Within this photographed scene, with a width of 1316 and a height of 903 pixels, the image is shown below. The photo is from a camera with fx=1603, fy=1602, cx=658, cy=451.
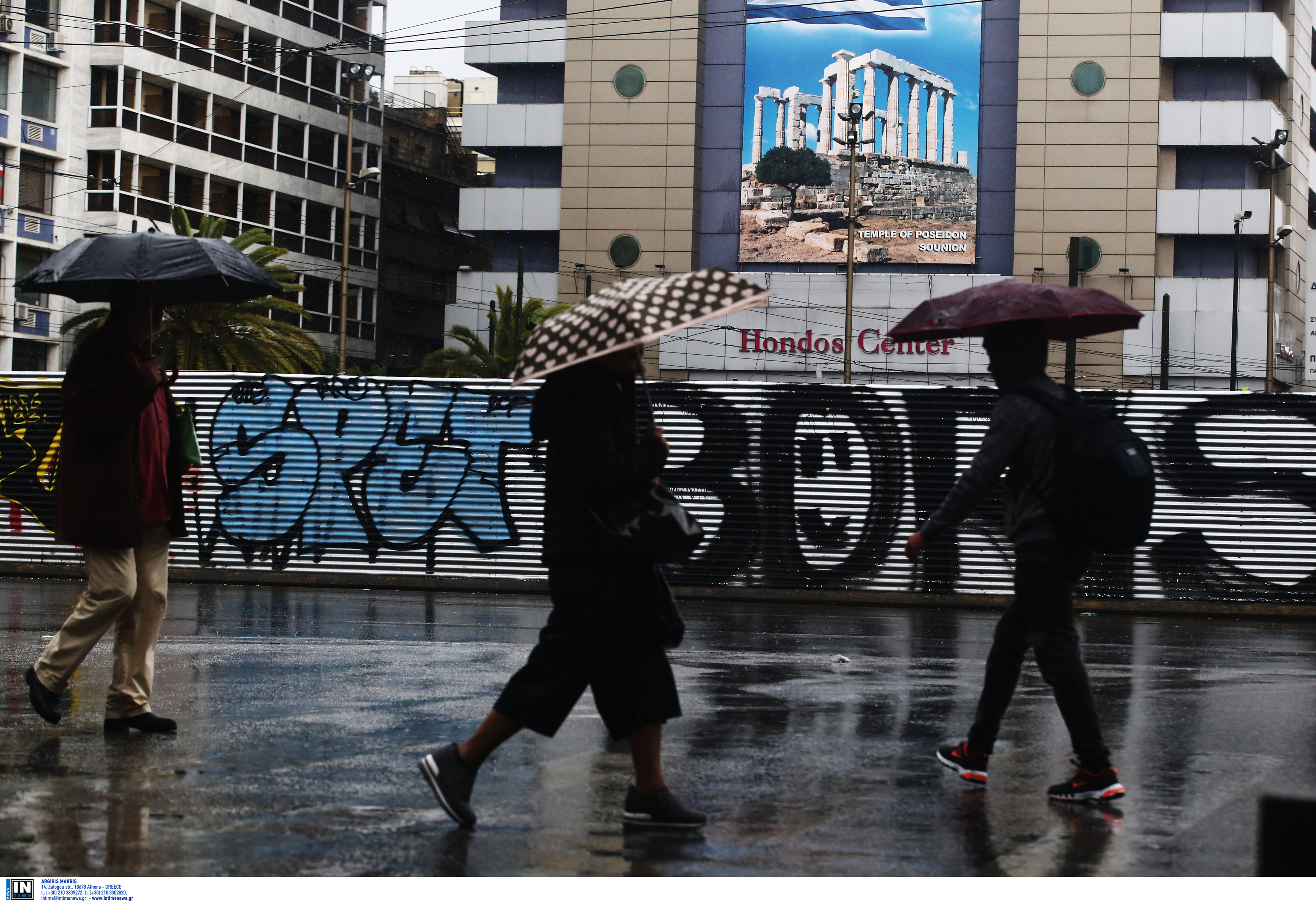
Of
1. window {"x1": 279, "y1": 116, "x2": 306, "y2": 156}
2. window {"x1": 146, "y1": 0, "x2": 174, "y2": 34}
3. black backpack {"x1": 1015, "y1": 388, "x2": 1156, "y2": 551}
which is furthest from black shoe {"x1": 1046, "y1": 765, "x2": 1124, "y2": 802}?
window {"x1": 279, "y1": 116, "x2": 306, "y2": 156}

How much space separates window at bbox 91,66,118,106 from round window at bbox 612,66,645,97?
671 inches

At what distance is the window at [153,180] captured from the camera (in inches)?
2160

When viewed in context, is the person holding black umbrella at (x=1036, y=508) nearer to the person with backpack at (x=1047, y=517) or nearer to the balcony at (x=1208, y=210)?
the person with backpack at (x=1047, y=517)

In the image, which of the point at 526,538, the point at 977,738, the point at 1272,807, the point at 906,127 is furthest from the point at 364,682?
the point at 906,127

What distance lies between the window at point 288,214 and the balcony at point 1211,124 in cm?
3157

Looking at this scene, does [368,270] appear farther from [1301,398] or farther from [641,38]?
[1301,398]

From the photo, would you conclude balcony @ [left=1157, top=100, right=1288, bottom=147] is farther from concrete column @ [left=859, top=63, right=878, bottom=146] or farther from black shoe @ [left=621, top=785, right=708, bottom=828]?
black shoe @ [left=621, top=785, right=708, bottom=828]

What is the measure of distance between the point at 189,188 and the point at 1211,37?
35.4 meters

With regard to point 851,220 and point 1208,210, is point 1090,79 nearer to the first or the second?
point 1208,210

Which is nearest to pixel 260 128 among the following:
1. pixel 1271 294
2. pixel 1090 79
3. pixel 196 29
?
pixel 196 29

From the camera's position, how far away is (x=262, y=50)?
6053 centimetres

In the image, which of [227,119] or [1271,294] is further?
[227,119]

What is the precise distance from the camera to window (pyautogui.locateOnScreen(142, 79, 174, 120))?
55.9 meters

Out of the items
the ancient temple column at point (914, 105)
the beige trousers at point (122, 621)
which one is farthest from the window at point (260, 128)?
the beige trousers at point (122, 621)
